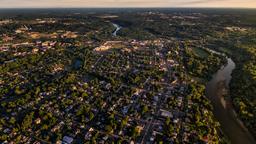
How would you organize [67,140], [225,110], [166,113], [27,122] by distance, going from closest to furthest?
[67,140]
[27,122]
[166,113]
[225,110]

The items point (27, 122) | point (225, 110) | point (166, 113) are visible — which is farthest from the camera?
point (225, 110)

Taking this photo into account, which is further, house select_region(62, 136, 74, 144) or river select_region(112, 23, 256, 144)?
river select_region(112, 23, 256, 144)

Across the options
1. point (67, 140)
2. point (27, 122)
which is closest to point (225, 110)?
point (67, 140)

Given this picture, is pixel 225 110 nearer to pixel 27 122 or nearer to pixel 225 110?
pixel 225 110

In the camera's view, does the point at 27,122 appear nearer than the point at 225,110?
Yes

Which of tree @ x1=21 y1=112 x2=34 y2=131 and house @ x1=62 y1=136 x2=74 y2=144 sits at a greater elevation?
tree @ x1=21 y1=112 x2=34 y2=131

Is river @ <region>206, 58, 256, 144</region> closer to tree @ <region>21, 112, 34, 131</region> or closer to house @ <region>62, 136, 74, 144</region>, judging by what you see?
house @ <region>62, 136, 74, 144</region>

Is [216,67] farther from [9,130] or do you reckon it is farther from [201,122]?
[9,130]

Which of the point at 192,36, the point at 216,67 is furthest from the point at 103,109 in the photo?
the point at 192,36

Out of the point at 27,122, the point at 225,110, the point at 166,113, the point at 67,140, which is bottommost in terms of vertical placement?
the point at 225,110

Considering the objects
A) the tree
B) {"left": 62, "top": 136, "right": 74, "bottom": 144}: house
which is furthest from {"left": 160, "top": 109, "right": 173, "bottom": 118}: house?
the tree
